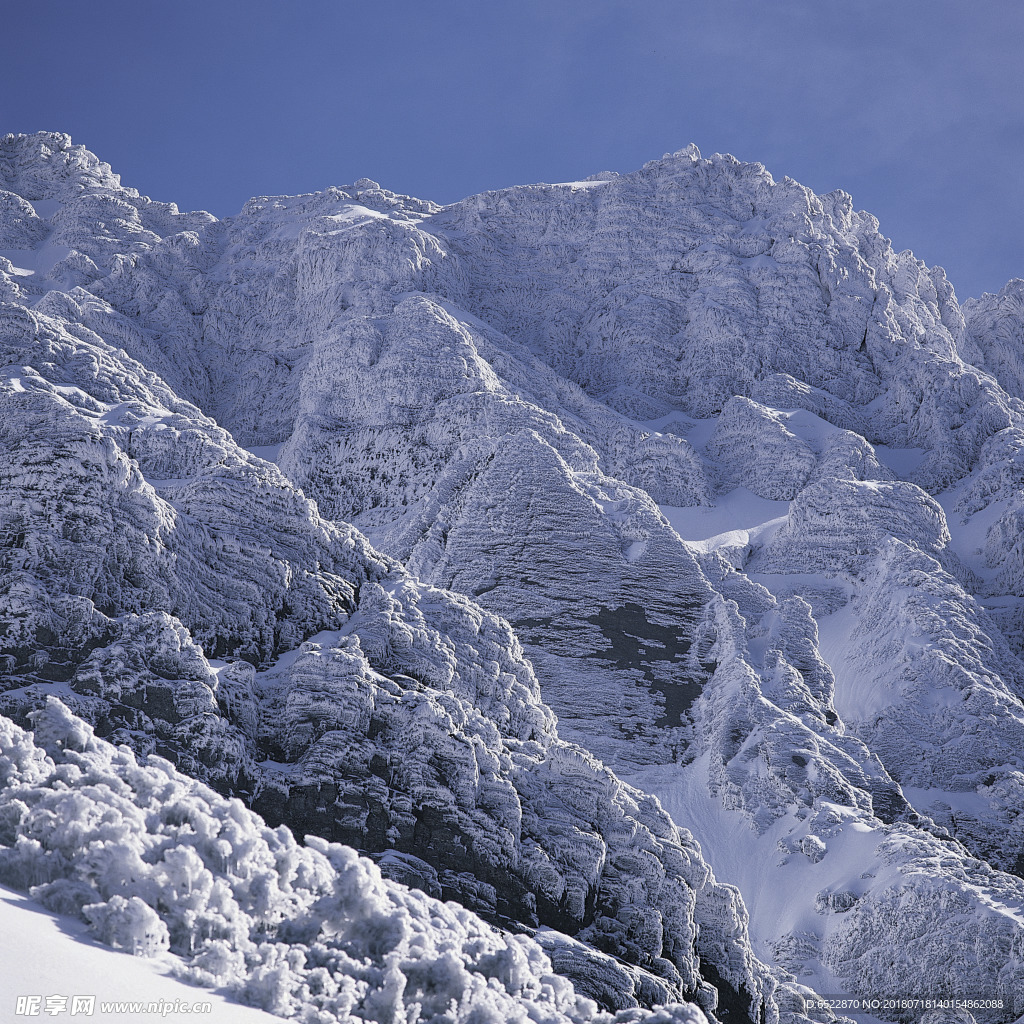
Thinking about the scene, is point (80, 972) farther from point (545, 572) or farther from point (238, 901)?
point (545, 572)

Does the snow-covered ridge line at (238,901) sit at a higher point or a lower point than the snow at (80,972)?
higher

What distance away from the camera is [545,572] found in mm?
52844

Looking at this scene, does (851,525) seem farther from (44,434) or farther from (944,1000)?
(44,434)

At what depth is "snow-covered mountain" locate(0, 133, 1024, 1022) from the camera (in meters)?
22.4

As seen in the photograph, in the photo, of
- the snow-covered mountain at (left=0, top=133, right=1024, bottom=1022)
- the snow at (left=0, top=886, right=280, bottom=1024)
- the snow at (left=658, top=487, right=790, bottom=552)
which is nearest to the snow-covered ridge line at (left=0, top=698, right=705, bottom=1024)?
the snow-covered mountain at (left=0, top=133, right=1024, bottom=1022)

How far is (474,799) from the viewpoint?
23672mm

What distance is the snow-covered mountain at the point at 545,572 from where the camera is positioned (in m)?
22.4
